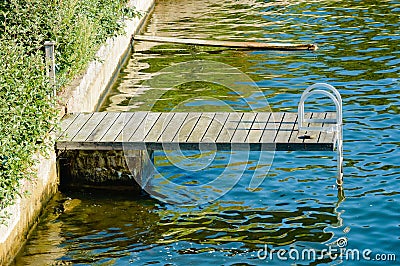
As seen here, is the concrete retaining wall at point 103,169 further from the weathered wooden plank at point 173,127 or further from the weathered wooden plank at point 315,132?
the weathered wooden plank at point 315,132

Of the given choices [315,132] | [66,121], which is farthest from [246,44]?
[315,132]

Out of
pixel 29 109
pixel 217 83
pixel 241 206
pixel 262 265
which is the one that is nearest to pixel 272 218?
pixel 241 206

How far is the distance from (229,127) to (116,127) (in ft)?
4.53

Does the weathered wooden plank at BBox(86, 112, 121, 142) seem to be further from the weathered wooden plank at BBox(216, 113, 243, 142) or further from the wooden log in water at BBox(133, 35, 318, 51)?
Answer: the wooden log in water at BBox(133, 35, 318, 51)

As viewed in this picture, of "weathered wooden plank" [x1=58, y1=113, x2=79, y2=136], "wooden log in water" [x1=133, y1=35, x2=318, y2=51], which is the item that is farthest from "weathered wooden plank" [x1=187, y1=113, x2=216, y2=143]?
"wooden log in water" [x1=133, y1=35, x2=318, y2=51]

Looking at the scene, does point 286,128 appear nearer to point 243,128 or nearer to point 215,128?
point 243,128

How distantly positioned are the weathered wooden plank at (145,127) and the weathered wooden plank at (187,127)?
39 cm

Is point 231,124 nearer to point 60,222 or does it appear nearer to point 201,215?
point 201,215

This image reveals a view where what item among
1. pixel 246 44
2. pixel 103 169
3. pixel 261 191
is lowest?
pixel 246 44

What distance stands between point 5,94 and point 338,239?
3746 millimetres

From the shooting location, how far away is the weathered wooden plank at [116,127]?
9805 millimetres

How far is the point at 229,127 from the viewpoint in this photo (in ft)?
32.7

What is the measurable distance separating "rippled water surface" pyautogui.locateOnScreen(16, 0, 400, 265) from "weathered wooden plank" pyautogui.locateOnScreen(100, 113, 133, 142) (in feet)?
2.50

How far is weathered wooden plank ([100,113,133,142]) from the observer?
9.80 m
